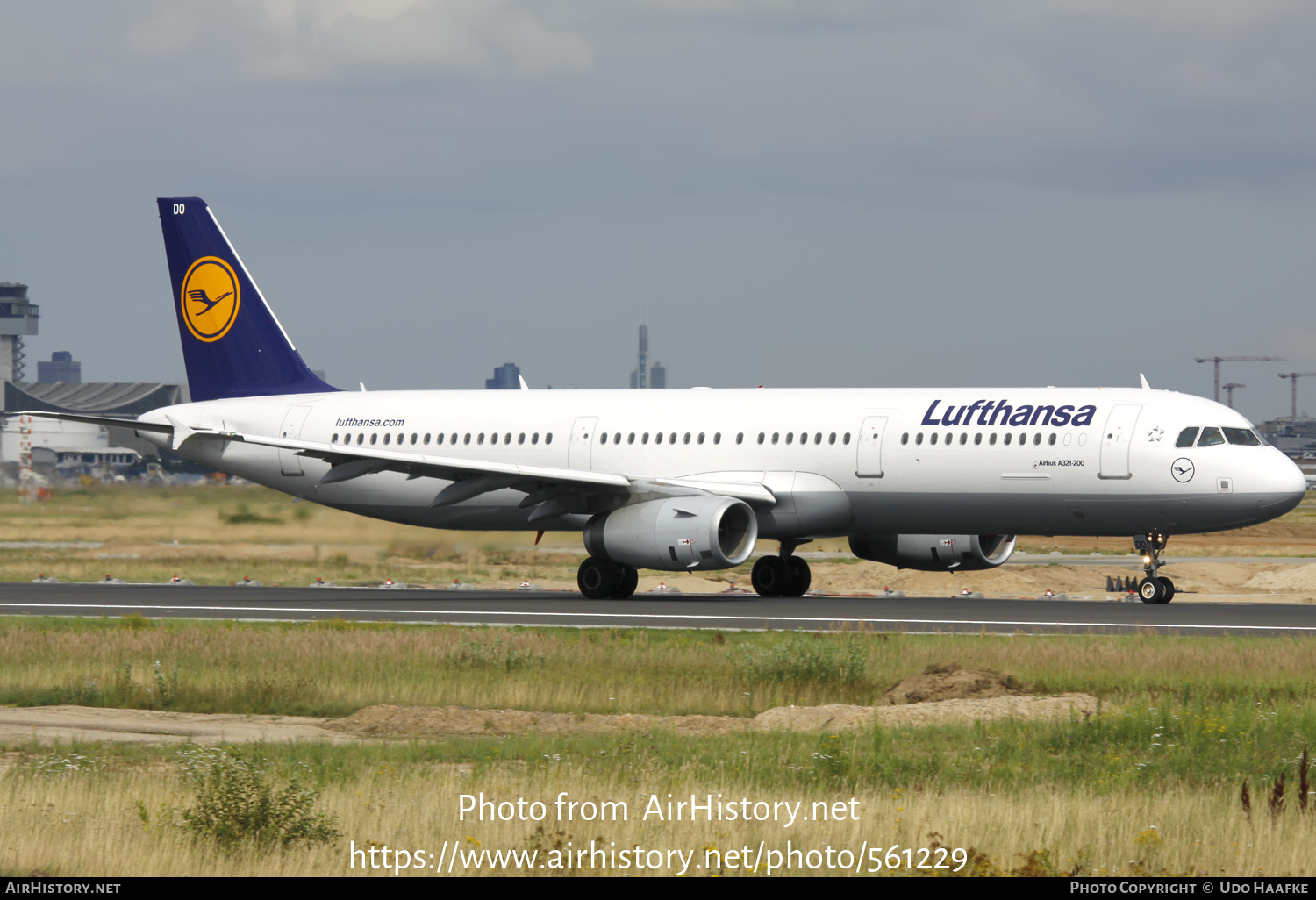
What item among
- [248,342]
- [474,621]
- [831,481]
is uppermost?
[248,342]

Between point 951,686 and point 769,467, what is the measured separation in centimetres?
1604

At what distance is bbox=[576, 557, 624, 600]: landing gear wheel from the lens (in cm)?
3359

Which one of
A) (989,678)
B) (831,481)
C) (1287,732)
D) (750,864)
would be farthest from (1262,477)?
(750,864)

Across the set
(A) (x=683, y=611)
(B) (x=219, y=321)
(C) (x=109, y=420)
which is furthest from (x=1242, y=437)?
(B) (x=219, y=321)

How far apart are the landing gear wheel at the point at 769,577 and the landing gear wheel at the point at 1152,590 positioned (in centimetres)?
764

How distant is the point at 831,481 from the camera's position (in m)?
33.1

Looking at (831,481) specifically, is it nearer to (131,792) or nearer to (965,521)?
(965,521)

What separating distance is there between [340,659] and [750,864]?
12005 millimetres

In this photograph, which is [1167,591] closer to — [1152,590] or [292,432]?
[1152,590]

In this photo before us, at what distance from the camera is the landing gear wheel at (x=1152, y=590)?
31.6 metres

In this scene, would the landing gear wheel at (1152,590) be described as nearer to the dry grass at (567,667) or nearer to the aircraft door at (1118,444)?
the aircraft door at (1118,444)

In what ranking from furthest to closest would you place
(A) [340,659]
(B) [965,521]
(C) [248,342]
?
(C) [248,342] → (B) [965,521] → (A) [340,659]

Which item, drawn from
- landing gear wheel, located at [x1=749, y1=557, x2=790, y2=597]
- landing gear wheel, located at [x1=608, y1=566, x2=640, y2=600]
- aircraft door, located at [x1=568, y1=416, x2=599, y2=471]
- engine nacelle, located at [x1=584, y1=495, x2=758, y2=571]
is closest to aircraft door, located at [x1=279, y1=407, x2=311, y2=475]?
aircraft door, located at [x1=568, y1=416, x2=599, y2=471]
